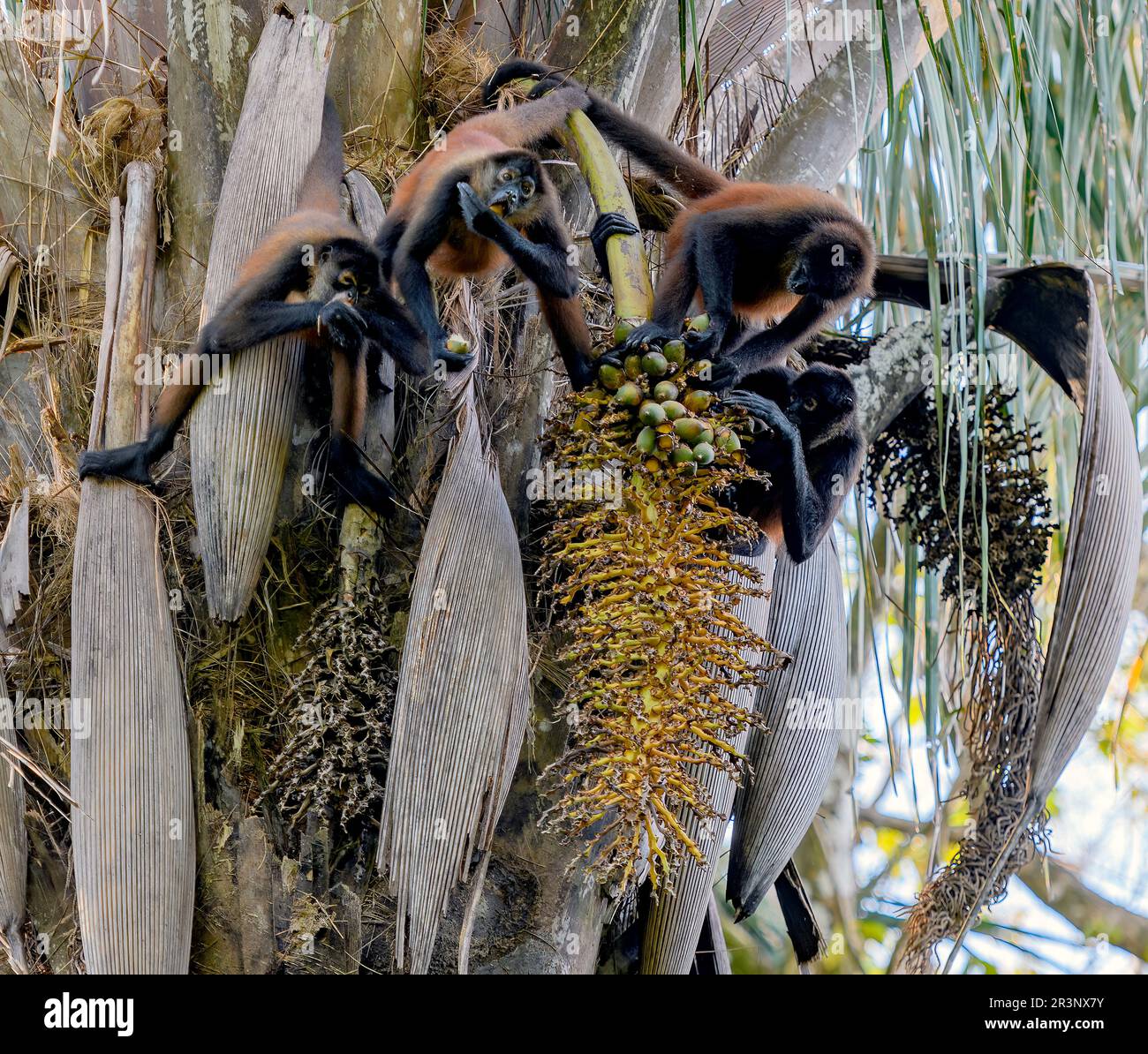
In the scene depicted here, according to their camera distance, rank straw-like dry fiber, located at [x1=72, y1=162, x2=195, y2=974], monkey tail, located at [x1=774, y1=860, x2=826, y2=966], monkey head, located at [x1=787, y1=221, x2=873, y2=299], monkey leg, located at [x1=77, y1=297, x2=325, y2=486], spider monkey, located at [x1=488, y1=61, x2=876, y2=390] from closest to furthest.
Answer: straw-like dry fiber, located at [x1=72, y1=162, x2=195, y2=974] → monkey leg, located at [x1=77, y1=297, x2=325, y2=486] → spider monkey, located at [x1=488, y1=61, x2=876, y2=390] → monkey tail, located at [x1=774, y1=860, x2=826, y2=966] → monkey head, located at [x1=787, y1=221, x2=873, y2=299]

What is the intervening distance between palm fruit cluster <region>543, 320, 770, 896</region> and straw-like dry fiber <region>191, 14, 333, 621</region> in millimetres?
749

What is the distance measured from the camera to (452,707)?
2.38m

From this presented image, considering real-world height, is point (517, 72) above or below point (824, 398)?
above

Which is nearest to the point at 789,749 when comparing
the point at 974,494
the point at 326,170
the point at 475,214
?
the point at 974,494

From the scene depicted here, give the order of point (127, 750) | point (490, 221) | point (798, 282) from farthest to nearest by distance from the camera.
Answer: point (798, 282) → point (490, 221) → point (127, 750)

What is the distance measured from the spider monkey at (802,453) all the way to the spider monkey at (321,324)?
0.82 m

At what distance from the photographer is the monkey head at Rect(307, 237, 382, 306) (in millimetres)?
2965

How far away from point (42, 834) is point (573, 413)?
161 centimetres

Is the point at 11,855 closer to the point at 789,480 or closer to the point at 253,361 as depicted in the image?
the point at 253,361

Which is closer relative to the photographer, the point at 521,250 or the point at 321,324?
the point at 521,250

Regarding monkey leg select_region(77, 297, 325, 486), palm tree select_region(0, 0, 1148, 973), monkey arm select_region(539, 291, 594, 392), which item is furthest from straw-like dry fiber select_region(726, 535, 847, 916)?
monkey leg select_region(77, 297, 325, 486)

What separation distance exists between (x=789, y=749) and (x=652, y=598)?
3.26ft

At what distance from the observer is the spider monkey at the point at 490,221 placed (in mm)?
2686

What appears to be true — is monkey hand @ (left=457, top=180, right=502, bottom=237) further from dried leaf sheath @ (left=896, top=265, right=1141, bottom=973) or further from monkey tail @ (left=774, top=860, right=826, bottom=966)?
monkey tail @ (left=774, top=860, right=826, bottom=966)
